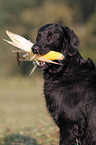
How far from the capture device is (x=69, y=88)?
447 centimetres

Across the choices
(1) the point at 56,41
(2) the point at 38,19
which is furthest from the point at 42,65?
(2) the point at 38,19

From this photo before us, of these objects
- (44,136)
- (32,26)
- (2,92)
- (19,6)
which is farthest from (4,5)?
(44,136)

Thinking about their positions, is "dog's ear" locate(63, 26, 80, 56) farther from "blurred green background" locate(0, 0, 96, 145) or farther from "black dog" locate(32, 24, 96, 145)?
"blurred green background" locate(0, 0, 96, 145)

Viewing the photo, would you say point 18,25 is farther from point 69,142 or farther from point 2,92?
point 69,142

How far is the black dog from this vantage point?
4285 millimetres

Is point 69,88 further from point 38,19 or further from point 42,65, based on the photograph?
point 38,19

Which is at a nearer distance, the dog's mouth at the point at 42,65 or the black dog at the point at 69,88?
the black dog at the point at 69,88

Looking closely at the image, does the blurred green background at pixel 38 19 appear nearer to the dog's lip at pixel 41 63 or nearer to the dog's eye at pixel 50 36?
the dog's eye at pixel 50 36

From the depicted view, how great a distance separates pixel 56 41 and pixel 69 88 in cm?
82

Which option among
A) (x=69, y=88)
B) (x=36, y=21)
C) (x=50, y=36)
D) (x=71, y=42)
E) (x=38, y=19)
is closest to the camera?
(x=69, y=88)

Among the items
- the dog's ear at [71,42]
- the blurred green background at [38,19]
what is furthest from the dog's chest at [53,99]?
the blurred green background at [38,19]

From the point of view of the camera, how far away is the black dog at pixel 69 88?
4285 millimetres

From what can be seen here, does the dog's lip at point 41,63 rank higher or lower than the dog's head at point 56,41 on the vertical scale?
lower

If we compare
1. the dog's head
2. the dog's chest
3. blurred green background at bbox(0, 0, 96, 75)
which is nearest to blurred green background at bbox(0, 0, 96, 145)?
blurred green background at bbox(0, 0, 96, 75)
